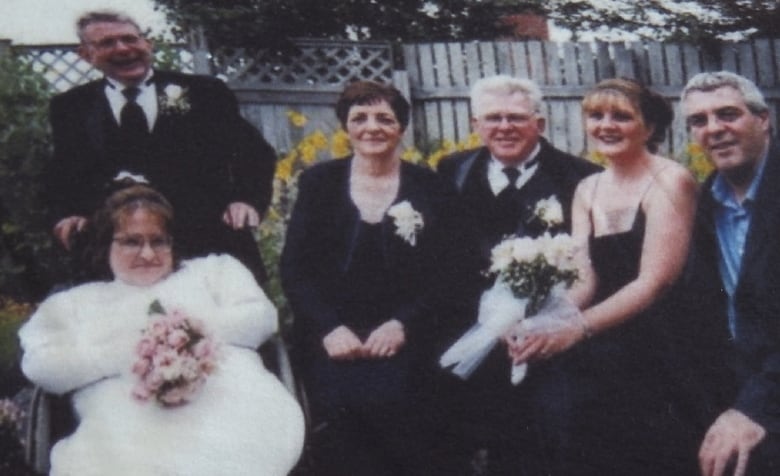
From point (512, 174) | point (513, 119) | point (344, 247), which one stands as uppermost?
point (513, 119)

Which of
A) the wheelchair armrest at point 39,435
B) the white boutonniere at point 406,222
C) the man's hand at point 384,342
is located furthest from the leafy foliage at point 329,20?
the wheelchair armrest at point 39,435

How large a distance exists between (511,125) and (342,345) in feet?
1.76

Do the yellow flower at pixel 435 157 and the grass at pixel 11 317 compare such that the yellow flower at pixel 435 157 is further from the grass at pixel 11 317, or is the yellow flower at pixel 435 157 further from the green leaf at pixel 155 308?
the grass at pixel 11 317

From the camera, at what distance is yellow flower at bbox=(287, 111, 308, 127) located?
221 cm

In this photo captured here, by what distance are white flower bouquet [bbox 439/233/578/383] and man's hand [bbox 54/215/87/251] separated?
73cm

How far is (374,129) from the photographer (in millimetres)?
2045

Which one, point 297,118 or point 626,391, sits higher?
point 297,118

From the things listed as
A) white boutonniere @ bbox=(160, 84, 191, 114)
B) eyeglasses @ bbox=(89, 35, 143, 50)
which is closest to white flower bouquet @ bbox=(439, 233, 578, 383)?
white boutonniere @ bbox=(160, 84, 191, 114)

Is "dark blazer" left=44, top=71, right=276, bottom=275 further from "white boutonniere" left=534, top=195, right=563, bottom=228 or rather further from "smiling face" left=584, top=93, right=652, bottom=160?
"smiling face" left=584, top=93, right=652, bottom=160

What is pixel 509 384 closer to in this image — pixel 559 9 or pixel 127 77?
pixel 559 9

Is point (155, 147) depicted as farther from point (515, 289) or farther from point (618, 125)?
point (618, 125)

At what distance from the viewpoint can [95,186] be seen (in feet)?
6.60

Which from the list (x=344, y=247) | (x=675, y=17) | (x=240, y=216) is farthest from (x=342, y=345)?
(x=675, y=17)

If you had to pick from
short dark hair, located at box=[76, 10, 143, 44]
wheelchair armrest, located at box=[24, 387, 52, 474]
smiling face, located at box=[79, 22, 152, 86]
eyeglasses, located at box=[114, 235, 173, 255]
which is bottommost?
wheelchair armrest, located at box=[24, 387, 52, 474]
